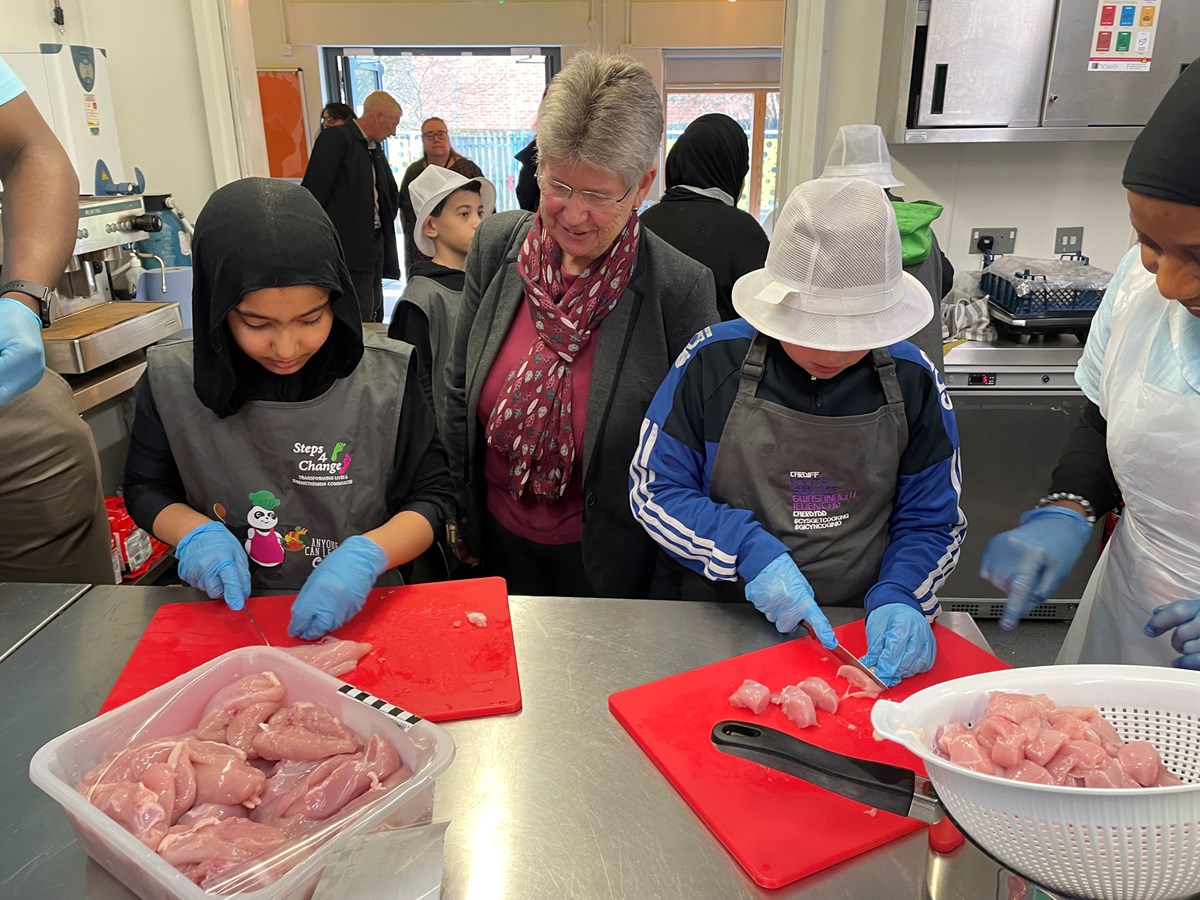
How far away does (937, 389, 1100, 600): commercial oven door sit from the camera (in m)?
3.24

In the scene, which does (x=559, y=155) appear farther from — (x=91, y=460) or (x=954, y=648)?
(x=91, y=460)

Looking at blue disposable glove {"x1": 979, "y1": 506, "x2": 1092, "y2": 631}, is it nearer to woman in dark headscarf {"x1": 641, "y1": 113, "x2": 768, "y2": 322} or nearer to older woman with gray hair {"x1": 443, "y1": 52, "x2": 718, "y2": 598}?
older woman with gray hair {"x1": 443, "y1": 52, "x2": 718, "y2": 598}

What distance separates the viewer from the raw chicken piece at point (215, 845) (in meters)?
0.85

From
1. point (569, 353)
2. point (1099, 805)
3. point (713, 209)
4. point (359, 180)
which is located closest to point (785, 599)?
point (1099, 805)

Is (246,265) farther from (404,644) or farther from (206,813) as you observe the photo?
(206,813)

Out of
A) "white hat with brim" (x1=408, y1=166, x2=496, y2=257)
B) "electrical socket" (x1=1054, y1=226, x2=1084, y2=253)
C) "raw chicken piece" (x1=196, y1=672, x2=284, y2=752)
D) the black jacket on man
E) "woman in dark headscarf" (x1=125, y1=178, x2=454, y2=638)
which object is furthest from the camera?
the black jacket on man

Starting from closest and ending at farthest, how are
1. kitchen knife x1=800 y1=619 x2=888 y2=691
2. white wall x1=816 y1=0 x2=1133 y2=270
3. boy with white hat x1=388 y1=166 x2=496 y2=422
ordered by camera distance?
kitchen knife x1=800 y1=619 x2=888 y2=691 → boy with white hat x1=388 y1=166 x2=496 y2=422 → white wall x1=816 y1=0 x2=1133 y2=270

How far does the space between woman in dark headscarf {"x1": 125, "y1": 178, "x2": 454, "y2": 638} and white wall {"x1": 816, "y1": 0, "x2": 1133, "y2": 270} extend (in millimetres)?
2745

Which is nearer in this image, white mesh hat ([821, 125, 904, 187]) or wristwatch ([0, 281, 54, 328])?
wristwatch ([0, 281, 54, 328])

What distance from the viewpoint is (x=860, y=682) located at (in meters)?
1.28

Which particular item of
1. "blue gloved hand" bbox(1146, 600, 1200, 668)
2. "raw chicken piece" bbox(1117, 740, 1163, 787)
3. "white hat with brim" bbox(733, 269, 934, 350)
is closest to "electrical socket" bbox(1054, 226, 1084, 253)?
"white hat with brim" bbox(733, 269, 934, 350)

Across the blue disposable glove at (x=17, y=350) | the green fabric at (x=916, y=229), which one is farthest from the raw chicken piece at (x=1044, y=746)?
the green fabric at (x=916, y=229)

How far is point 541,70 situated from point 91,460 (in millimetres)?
6304

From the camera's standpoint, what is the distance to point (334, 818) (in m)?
0.90
